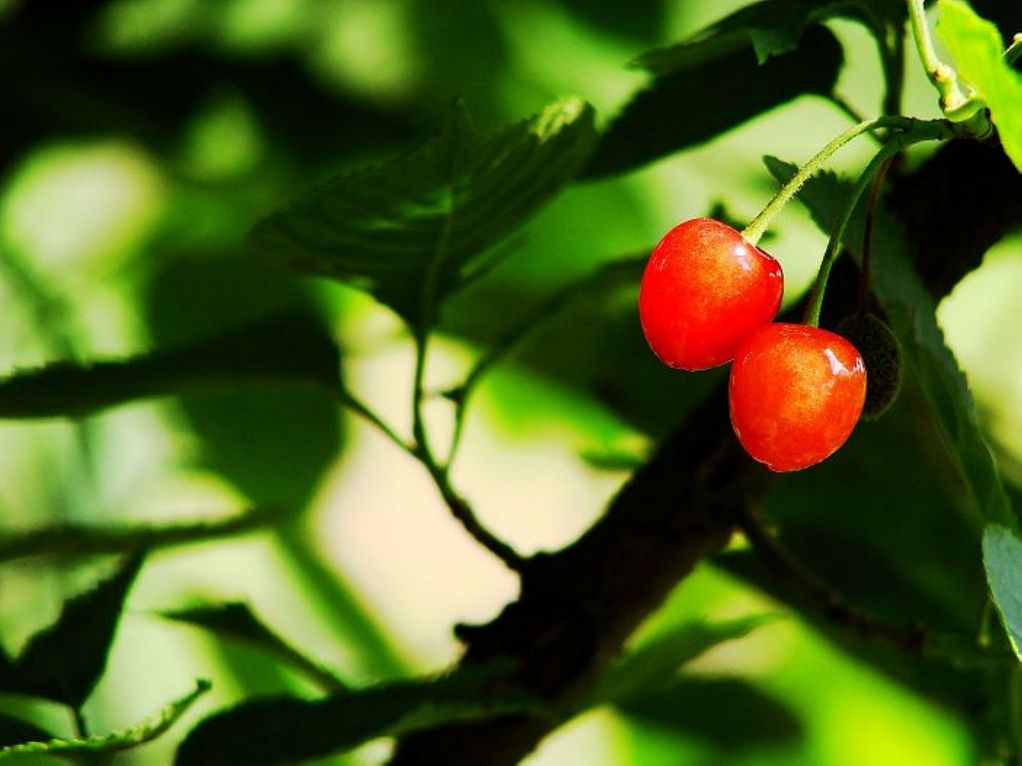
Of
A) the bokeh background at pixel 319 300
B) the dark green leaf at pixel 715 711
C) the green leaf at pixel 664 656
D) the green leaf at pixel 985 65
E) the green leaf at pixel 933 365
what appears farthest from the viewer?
the bokeh background at pixel 319 300

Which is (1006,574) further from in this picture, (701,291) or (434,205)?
(434,205)

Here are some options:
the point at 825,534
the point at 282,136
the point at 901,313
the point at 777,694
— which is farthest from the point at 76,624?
the point at 282,136

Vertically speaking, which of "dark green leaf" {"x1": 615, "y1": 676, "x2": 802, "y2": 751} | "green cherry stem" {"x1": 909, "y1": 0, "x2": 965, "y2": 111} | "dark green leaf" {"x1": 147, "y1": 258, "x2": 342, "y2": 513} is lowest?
"dark green leaf" {"x1": 615, "y1": 676, "x2": 802, "y2": 751}

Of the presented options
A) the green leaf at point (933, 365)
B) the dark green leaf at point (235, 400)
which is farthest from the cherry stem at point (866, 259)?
the dark green leaf at point (235, 400)

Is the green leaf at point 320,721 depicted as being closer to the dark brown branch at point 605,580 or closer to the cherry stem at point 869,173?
the dark brown branch at point 605,580

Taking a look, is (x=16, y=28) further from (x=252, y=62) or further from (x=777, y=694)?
(x=777, y=694)

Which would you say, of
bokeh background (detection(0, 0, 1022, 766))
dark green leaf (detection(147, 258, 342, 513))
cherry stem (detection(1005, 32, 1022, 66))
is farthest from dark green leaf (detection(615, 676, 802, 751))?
cherry stem (detection(1005, 32, 1022, 66))

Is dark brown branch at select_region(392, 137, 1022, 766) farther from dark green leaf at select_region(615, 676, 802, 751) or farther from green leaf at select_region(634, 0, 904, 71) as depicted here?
dark green leaf at select_region(615, 676, 802, 751)
